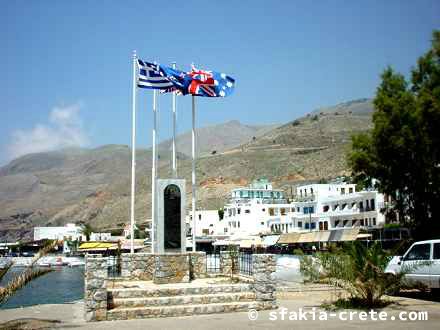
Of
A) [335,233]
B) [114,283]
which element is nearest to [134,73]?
[114,283]

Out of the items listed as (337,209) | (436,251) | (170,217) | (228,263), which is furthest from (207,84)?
(337,209)

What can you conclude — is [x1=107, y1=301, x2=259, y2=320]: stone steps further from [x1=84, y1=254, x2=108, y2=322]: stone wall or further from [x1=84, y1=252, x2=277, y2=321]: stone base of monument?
[x1=84, y1=254, x2=108, y2=322]: stone wall

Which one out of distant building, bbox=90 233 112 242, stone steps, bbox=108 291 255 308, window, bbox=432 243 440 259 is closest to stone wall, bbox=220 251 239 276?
stone steps, bbox=108 291 255 308

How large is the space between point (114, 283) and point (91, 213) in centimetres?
16849

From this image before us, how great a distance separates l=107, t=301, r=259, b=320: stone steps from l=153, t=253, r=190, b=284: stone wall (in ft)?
11.2

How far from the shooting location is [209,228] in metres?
93.8

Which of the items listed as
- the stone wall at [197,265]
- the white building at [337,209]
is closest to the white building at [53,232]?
the white building at [337,209]

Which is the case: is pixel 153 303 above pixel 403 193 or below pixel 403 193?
below

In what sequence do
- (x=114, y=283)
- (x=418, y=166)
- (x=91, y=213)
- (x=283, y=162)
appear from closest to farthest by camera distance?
(x=114, y=283)
(x=418, y=166)
(x=283, y=162)
(x=91, y=213)

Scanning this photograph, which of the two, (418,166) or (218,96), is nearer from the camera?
(218,96)

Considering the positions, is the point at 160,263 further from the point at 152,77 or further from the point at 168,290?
the point at 152,77

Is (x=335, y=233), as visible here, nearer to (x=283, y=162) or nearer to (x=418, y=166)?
(x=418, y=166)

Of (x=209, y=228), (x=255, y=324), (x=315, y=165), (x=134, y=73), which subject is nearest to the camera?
(x=255, y=324)

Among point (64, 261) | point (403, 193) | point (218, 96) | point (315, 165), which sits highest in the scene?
point (315, 165)
